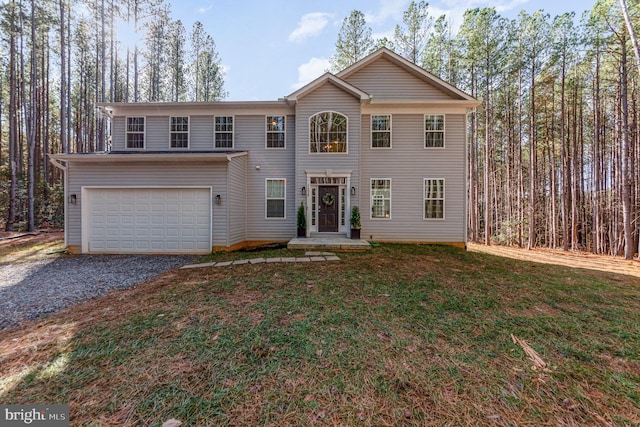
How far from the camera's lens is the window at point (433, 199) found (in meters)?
9.76

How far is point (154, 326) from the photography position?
297 centimetres

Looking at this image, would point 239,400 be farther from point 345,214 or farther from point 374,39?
point 374,39

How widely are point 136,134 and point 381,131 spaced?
32.7 ft

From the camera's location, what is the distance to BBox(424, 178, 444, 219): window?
9758 mm

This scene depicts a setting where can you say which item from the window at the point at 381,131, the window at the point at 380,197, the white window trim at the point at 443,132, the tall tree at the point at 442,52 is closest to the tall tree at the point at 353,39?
the tall tree at the point at 442,52

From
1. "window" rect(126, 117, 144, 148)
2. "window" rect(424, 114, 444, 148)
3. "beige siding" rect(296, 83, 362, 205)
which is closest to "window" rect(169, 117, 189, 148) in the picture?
"window" rect(126, 117, 144, 148)

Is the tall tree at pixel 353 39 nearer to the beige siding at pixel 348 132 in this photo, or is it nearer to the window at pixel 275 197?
the beige siding at pixel 348 132

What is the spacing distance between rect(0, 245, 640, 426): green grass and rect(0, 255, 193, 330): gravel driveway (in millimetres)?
730

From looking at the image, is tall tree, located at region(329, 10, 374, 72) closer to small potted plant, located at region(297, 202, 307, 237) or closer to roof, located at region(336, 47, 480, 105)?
roof, located at region(336, 47, 480, 105)

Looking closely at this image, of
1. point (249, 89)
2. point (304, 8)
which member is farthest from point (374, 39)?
point (249, 89)

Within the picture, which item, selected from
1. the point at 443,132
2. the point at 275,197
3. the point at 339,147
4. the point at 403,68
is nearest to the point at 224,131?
the point at 275,197

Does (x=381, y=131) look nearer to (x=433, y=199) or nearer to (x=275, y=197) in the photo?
(x=433, y=199)

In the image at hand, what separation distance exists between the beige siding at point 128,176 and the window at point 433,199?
7.73m

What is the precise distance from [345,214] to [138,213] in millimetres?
7055
